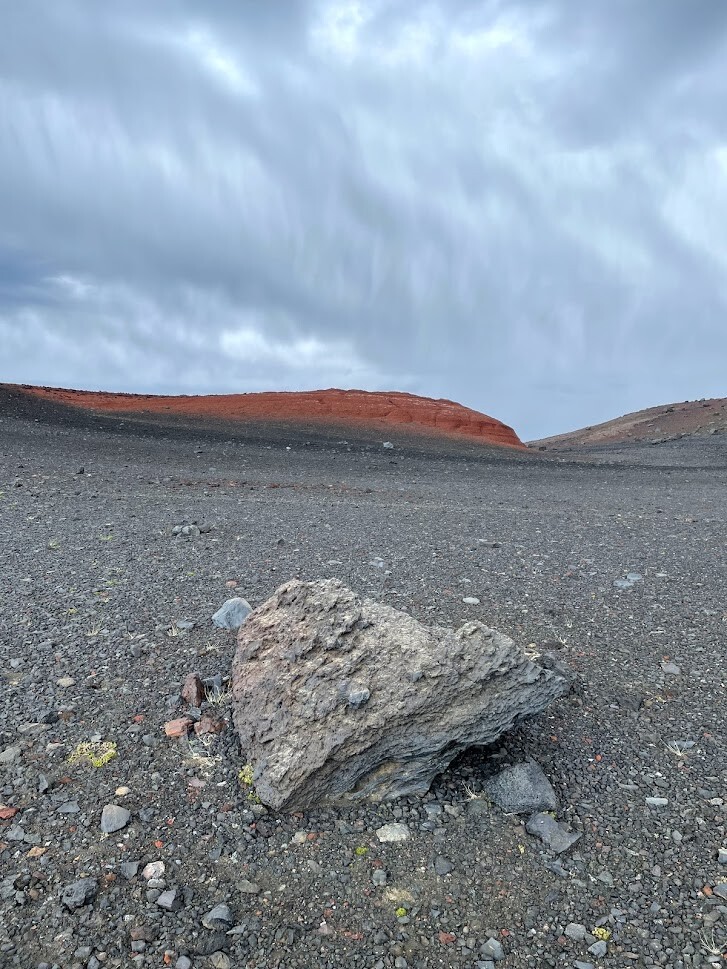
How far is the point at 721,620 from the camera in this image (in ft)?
19.4

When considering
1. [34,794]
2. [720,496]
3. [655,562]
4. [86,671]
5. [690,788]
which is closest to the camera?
[34,794]

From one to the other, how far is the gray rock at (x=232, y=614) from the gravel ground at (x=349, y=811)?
104 mm

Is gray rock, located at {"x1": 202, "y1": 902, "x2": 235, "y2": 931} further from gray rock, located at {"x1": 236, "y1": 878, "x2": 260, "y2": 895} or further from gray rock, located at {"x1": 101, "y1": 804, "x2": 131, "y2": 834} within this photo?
gray rock, located at {"x1": 101, "y1": 804, "x2": 131, "y2": 834}

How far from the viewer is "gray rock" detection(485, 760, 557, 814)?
11.3 feet

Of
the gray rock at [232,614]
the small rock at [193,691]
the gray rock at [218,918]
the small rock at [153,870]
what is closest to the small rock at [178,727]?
the small rock at [193,691]

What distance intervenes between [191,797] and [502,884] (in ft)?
4.81

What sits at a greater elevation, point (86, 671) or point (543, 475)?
point (543, 475)

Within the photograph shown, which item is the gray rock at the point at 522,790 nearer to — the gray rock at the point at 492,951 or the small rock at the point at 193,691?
the gray rock at the point at 492,951

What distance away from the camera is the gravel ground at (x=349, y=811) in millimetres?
2779

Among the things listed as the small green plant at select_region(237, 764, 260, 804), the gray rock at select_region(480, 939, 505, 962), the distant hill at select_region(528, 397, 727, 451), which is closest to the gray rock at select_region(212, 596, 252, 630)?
the small green plant at select_region(237, 764, 260, 804)

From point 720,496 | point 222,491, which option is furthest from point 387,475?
point 720,496

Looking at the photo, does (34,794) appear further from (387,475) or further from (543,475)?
(543,475)

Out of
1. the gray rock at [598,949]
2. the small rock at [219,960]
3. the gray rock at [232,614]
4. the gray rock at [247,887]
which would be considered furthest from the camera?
the gray rock at [232,614]

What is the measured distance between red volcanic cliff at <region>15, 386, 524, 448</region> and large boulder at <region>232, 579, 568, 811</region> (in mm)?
23983
